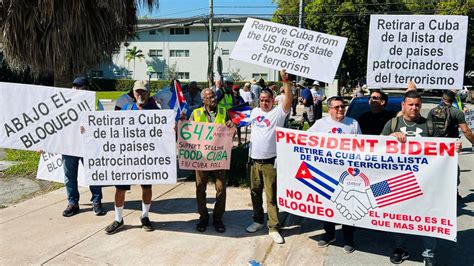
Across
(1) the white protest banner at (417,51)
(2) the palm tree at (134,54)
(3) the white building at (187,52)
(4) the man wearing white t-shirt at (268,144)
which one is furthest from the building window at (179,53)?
(4) the man wearing white t-shirt at (268,144)

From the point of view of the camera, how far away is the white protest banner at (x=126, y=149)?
16.2ft

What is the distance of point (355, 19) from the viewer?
36031 mm

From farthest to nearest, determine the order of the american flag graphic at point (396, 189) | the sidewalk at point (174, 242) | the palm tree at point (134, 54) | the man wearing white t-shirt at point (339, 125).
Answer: the palm tree at point (134, 54)
the man wearing white t-shirt at point (339, 125)
the sidewalk at point (174, 242)
the american flag graphic at point (396, 189)

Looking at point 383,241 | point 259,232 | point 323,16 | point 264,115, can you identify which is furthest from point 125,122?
point 323,16

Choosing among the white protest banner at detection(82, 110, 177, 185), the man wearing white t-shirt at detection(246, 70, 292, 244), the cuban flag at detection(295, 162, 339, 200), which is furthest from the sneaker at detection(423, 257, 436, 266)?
the white protest banner at detection(82, 110, 177, 185)

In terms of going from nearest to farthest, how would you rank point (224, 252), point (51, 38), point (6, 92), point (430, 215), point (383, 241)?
1. point (430, 215)
2. point (224, 252)
3. point (383, 241)
4. point (6, 92)
5. point (51, 38)

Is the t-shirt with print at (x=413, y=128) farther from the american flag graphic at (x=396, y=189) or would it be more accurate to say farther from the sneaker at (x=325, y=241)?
the sneaker at (x=325, y=241)

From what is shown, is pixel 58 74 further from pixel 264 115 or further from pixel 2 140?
pixel 264 115

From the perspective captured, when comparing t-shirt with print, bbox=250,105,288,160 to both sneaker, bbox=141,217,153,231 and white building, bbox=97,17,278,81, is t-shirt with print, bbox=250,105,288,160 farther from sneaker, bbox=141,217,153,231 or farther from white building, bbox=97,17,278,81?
white building, bbox=97,17,278,81

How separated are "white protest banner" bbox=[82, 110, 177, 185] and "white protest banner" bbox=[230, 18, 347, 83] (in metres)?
1.78

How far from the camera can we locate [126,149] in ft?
16.3

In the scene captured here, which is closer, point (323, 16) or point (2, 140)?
point (2, 140)

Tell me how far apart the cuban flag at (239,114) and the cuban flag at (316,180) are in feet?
3.89

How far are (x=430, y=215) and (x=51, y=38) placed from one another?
28.6 ft
